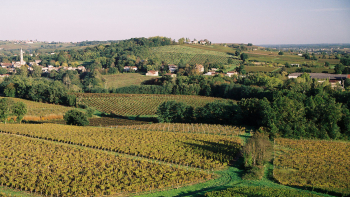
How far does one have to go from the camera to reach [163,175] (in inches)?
941

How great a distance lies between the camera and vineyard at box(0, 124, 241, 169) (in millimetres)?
28344

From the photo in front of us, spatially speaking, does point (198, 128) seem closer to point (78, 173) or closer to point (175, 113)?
point (175, 113)

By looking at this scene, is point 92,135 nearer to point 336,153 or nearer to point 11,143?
point 11,143

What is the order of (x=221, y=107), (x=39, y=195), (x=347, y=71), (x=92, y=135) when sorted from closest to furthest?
1. (x=39, y=195)
2. (x=92, y=135)
3. (x=221, y=107)
4. (x=347, y=71)

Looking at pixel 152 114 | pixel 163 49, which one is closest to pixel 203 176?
pixel 152 114

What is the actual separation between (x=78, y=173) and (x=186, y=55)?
102 meters

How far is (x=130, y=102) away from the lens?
205ft

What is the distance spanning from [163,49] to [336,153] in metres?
106

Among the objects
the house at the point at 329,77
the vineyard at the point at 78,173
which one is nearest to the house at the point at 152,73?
the house at the point at 329,77

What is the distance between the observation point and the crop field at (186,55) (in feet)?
379

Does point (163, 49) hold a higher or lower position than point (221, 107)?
higher

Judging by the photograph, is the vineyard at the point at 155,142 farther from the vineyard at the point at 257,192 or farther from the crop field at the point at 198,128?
the vineyard at the point at 257,192

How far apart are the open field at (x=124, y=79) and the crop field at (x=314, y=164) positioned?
57.9 m

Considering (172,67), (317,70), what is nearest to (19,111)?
(172,67)
